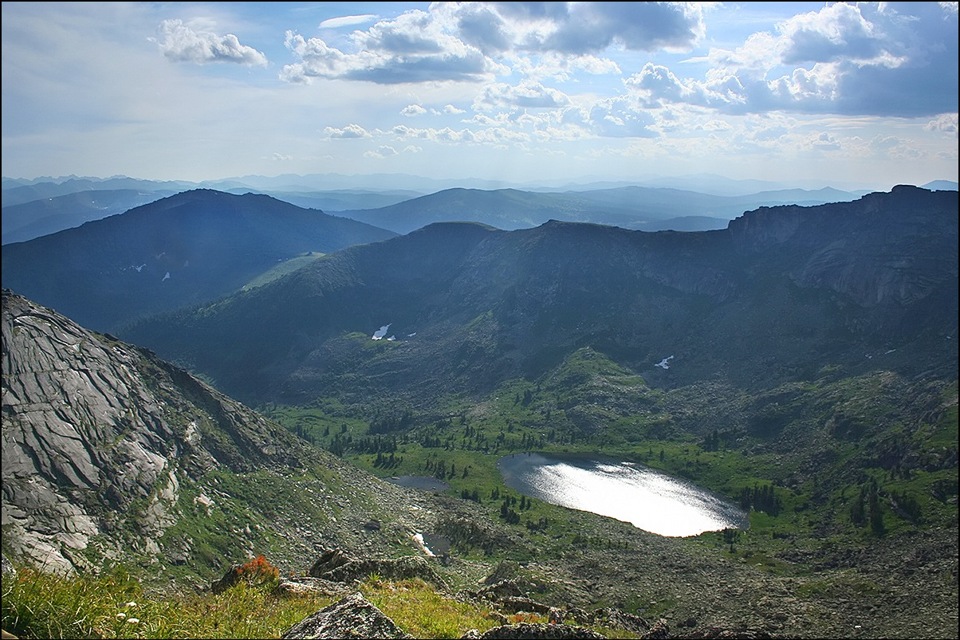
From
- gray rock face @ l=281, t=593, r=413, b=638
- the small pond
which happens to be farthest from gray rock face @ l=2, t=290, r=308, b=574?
the small pond

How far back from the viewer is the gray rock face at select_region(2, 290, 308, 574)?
55.4m

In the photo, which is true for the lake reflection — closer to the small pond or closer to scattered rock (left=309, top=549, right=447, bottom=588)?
the small pond

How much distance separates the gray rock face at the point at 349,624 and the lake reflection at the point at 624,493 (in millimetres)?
113519

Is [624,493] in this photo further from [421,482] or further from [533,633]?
[533,633]

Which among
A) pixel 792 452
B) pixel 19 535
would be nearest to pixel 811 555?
pixel 792 452

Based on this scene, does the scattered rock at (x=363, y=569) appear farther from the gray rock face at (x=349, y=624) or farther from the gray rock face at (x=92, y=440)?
the gray rock face at (x=92, y=440)

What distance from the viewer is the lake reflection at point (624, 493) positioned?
124 m

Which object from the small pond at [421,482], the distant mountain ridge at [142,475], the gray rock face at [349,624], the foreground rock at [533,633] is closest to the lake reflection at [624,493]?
the small pond at [421,482]

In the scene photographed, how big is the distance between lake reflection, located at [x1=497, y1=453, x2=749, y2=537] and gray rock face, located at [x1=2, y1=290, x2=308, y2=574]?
6781 cm

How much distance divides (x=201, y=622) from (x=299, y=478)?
88.5 meters

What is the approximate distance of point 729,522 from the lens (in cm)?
12394

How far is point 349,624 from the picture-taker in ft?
40.3

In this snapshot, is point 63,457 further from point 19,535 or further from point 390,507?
point 390,507

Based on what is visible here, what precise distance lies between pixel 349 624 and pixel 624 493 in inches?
5424
